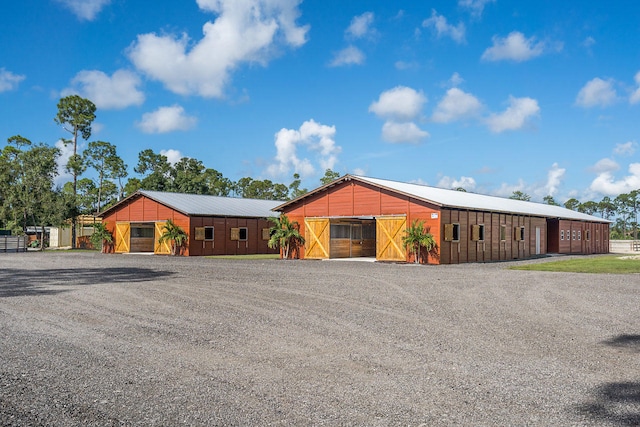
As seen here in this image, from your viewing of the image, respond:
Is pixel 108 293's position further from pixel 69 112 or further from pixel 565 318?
pixel 69 112

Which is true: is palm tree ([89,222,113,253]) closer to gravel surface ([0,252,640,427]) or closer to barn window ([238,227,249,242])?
barn window ([238,227,249,242])

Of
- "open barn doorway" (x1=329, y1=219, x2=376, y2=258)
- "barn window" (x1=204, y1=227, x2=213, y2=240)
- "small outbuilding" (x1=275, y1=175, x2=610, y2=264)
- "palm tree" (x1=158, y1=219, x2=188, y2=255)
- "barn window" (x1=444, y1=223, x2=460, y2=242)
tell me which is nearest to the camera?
"barn window" (x1=444, y1=223, x2=460, y2=242)

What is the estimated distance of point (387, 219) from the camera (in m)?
31.4

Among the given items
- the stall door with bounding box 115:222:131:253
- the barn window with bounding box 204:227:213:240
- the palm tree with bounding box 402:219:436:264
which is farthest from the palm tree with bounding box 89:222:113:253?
the palm tree with bounding box 402:219:436:264

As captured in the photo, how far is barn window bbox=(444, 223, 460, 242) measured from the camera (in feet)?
96.7

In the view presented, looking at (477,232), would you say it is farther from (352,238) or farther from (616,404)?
(616,404)

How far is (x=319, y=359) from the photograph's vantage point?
742cm

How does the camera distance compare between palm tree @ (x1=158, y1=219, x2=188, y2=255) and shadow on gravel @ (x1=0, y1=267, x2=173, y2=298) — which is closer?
shadow on gravel @ (x1=0, y1=267, x2=173, y2=298)

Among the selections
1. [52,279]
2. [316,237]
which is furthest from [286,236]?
[52,279]

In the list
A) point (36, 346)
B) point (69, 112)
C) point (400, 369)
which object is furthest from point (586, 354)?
point (69, 112)

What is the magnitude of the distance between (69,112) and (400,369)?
67.3 meters

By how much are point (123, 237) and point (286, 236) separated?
16.4 meters

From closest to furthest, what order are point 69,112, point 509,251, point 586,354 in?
point 586,354 → point 509,251 → point 69,112

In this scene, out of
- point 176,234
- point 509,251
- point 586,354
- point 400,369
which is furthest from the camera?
point 176,234
